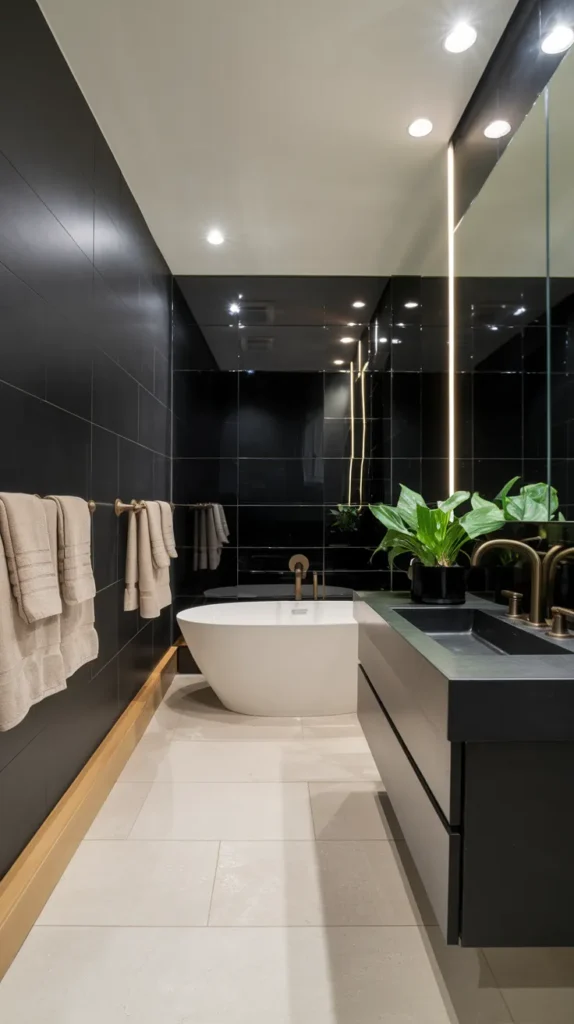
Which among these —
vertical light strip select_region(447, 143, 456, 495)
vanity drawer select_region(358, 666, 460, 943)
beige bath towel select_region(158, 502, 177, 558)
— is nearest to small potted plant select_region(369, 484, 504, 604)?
vanity drawer select_region(358, 666, 460, 943)

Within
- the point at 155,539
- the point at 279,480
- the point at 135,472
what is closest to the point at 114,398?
the point at 135,472

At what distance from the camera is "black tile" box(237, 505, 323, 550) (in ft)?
12.2

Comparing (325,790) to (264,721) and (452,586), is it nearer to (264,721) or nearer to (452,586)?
(264,721)

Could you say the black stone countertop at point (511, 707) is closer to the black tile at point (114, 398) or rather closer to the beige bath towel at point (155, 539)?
the black tile at point (114, 398)

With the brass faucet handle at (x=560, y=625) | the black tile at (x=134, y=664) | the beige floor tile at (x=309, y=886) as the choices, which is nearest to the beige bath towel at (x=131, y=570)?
the black tile at (x=134, y=664)

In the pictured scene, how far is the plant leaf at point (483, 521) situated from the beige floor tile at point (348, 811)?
3.58ft

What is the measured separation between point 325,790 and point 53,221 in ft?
7.44

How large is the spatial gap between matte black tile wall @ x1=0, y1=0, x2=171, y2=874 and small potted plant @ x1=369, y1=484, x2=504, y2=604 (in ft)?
3.78

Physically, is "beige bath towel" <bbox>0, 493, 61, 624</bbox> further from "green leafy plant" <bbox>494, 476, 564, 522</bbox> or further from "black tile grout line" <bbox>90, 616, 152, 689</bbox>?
"green leafy plant" <bbox>494, 476, 564, 522</bbox>

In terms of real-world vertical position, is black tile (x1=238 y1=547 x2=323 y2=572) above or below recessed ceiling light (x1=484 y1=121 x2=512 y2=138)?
below

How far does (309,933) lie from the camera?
1.45 meters

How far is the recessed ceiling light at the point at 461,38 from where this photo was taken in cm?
179

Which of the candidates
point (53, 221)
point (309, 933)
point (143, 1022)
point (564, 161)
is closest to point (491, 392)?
point (564, 161)

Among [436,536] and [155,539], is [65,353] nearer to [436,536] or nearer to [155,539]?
[155,539]
